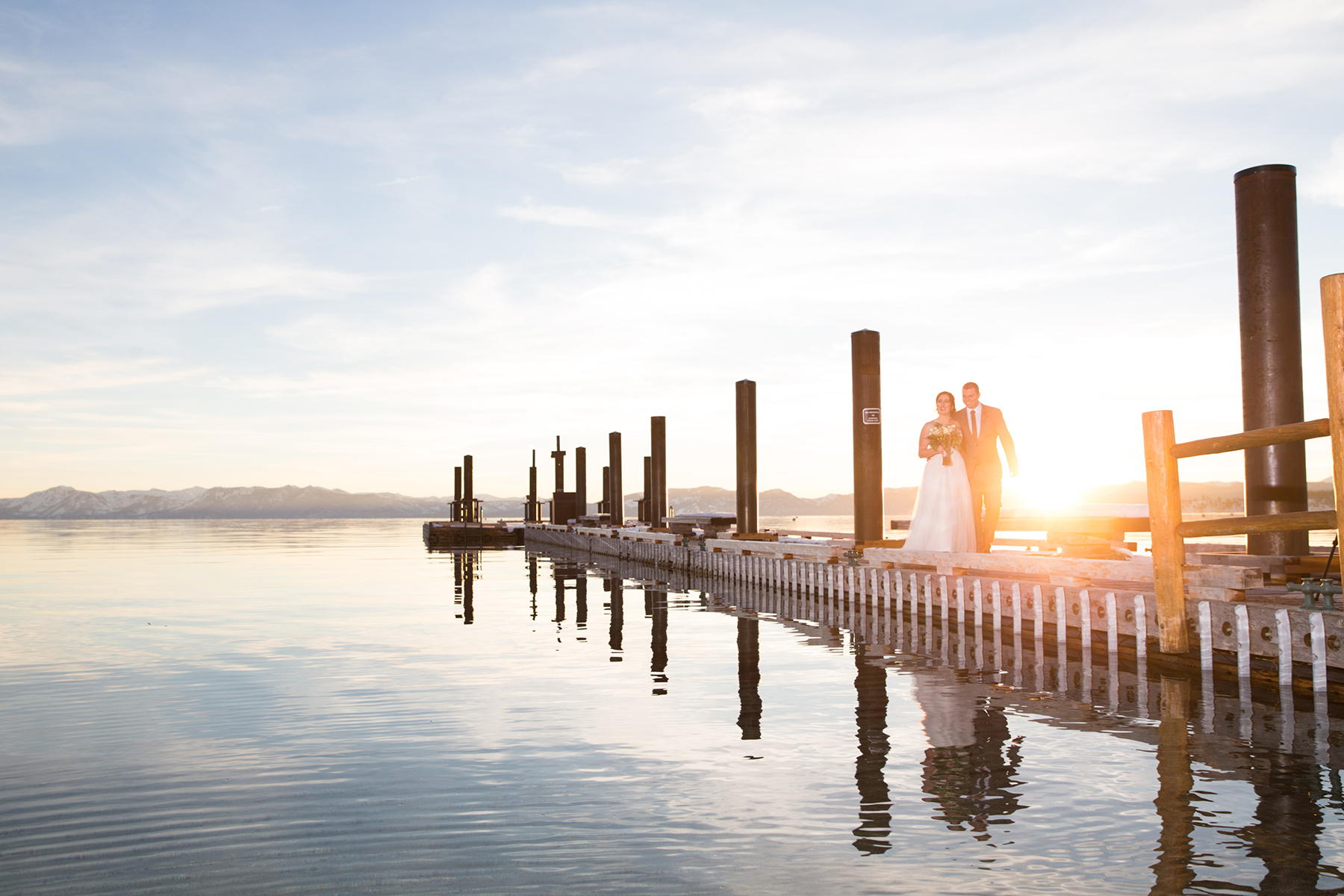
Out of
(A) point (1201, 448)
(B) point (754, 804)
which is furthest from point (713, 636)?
(B) point (754, 804)

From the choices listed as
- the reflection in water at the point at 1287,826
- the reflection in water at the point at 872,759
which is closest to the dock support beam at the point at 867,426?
the reflection in water at the point at 872,759

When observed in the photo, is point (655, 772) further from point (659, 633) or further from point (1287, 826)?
point (659, 633)

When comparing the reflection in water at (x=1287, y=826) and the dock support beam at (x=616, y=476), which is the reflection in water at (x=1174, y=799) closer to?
the reflection in water at (x=1287, y=826)

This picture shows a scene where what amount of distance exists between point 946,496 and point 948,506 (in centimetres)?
19

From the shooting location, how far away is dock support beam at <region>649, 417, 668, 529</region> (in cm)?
3756

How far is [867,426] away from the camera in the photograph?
1942 centimetres

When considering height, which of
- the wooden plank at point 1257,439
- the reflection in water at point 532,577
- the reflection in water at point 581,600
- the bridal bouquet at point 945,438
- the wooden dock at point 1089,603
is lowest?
the reflection in water at point 532,577

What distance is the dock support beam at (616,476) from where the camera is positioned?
157ft

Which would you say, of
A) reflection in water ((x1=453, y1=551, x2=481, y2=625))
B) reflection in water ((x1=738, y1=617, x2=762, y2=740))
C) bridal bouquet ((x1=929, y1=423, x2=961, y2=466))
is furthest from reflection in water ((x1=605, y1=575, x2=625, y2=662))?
bridal bouquet ((x1=929, y1=423, x2=961, y2=466))

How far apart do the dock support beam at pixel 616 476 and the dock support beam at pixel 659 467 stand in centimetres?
800

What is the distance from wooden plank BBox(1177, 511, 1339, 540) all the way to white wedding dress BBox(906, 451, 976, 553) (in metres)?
5.31

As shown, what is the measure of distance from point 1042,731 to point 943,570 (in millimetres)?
7388

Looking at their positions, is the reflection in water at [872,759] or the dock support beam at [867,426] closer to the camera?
the reflection in water at [872,759]

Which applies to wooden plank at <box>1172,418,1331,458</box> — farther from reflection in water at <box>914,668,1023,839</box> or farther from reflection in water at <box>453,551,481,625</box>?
reflection in water at <box>453,551,481,625</box>
